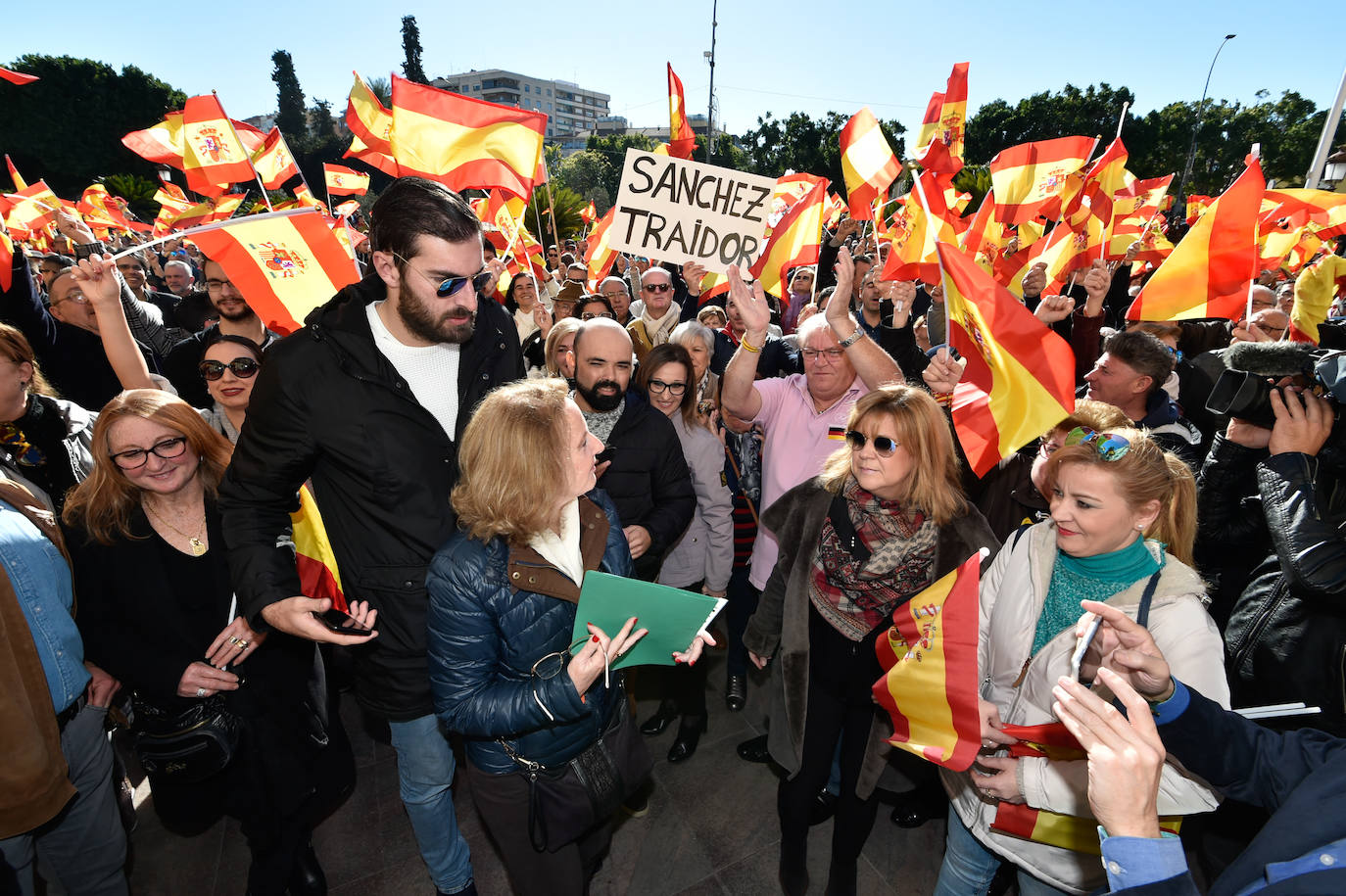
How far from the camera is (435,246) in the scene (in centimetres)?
214

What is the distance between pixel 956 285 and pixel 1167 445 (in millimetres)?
1602

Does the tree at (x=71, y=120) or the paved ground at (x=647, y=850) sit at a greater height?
the tree at (x=71, y=120)

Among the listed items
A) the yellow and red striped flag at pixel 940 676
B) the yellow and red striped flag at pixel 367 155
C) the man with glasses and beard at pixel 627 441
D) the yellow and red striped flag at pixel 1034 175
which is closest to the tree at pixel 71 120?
the yellow and red striped flag at pixel 367 155

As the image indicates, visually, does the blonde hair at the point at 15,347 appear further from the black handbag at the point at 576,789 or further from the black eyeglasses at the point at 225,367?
the black handbag at the point at 576,789

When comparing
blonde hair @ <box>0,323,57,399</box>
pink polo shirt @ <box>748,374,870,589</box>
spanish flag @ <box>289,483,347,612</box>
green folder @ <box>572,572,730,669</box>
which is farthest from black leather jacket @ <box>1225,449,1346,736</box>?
blonde hair @ <box>0,323,57,399</box>

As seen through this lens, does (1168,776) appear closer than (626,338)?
Yes

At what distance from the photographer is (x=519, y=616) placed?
1.88 metres

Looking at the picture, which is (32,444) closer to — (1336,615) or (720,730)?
(720,730)

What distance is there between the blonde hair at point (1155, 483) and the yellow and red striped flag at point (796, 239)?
3.06 meters

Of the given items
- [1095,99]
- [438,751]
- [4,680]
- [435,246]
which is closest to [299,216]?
[435,246]

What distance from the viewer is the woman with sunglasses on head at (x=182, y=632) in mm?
2305

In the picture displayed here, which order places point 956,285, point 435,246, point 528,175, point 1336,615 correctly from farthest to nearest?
point 528,175 < point 956,285 < point 435,246 < point 1336,615

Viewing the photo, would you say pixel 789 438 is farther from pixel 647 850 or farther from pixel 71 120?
pixel 71 120

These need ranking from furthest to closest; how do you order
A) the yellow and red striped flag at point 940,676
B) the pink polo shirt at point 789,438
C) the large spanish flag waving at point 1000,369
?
the pink polo shirt at point 789,438, the large spanish flag waving at point 1000,369, the yellow and red striped flag at point 940,676
